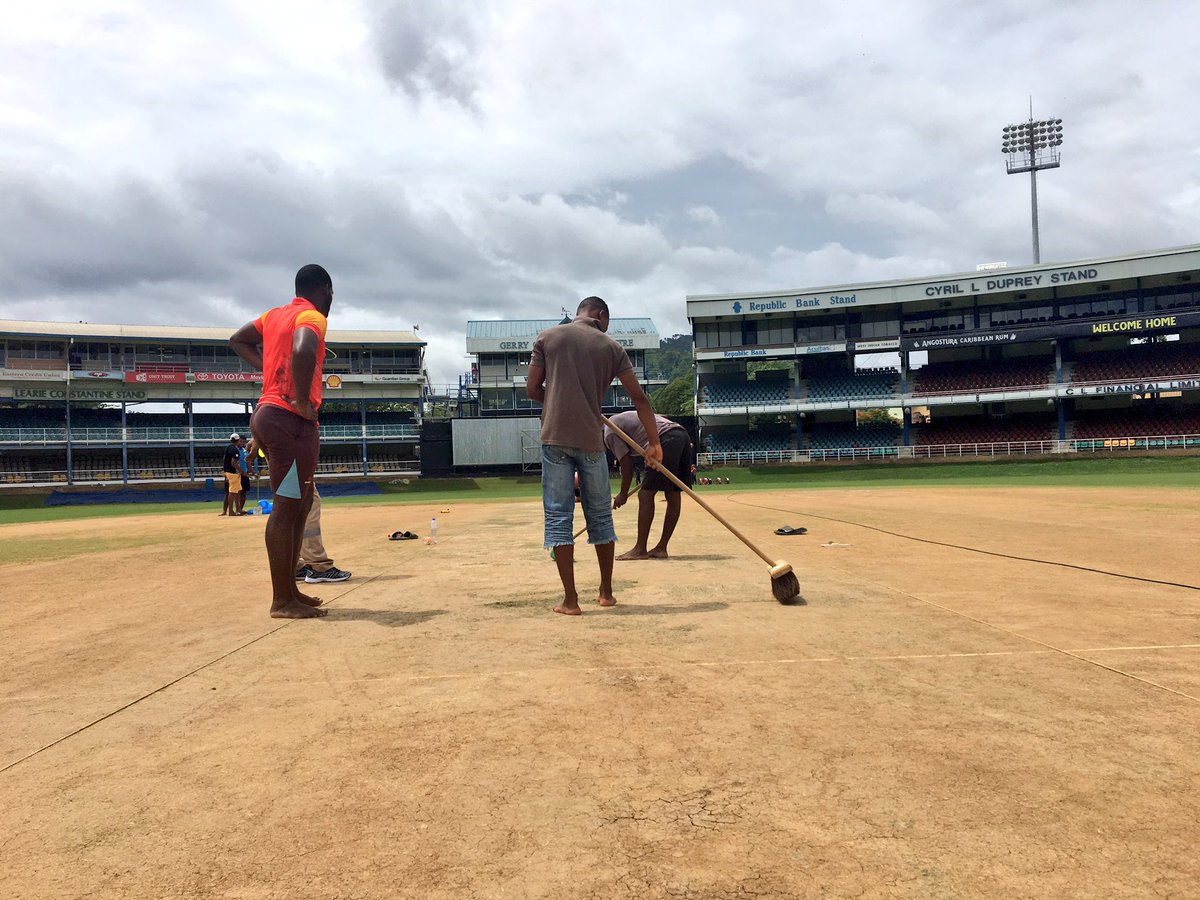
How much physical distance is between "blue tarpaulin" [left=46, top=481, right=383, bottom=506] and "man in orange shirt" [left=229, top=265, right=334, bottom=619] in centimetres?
3434

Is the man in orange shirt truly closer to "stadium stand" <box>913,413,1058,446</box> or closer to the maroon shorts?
the maroon shorts

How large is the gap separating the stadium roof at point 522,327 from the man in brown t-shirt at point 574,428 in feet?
176

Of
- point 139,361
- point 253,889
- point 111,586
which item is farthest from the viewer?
point 139,361

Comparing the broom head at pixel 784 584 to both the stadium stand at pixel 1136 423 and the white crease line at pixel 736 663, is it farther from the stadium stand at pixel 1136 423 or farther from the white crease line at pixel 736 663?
the stadium stand at pixel 1136 423

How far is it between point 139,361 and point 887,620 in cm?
5935

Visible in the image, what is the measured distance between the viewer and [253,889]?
1.25 metres

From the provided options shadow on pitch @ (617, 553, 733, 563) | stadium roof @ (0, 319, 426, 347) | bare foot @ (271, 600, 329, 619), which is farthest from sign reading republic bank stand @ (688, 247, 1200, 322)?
bare foot @ (271, 600, 329, 619)

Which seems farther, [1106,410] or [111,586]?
[1106,410]

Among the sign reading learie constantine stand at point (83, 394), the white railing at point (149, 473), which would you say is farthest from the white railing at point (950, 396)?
the sign reading learie constantine stand at point (83, 394)

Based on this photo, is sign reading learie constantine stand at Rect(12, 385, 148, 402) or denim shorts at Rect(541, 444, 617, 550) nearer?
denim shorts at Rect(541, 444, 617, 550)

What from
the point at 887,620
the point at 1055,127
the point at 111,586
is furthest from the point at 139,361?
the point at 1055,127

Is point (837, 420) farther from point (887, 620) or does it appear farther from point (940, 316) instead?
point (887, 620)

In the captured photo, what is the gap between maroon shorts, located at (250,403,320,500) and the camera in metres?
4.10

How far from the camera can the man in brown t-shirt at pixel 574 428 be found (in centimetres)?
405
